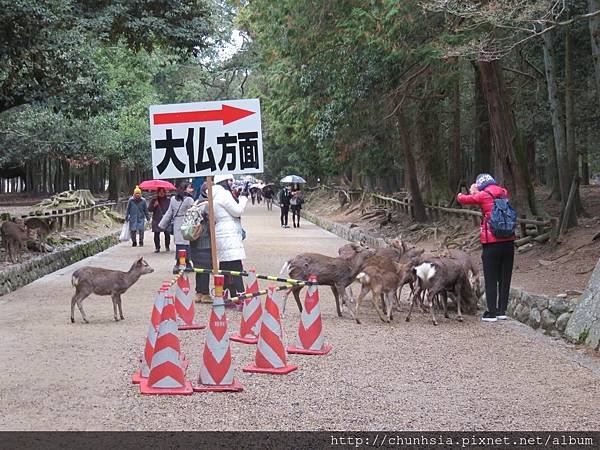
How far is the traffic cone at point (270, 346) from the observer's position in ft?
24.8

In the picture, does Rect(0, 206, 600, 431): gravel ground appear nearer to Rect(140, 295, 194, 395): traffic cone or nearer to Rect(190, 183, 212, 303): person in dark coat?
Rect(140, 295, 194, 395): traffic cone

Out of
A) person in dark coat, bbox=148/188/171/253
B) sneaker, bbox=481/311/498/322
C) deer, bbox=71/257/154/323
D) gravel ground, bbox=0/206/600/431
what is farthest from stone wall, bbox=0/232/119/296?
sneaker, bbox=481/311/498/322

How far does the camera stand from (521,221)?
16359mm

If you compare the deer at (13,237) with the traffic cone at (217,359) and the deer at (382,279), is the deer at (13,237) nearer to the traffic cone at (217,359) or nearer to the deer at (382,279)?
the deer at (382,279)

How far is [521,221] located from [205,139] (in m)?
9.36

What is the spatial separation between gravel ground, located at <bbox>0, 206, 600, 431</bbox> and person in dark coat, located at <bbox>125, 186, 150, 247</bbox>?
1163 centimetres

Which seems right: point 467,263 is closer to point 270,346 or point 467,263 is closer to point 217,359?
point 270,346

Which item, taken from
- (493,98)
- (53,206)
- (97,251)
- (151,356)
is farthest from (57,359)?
(53,206)

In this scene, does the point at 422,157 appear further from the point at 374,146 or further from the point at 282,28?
the point at 282,28

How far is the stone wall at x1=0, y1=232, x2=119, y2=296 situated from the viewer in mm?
14697

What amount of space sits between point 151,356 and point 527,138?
20.8 metres

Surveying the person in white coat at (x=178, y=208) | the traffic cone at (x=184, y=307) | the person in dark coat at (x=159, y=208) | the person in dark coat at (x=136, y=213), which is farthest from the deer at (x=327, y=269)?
the person in dark coat at (x=136, y=213)

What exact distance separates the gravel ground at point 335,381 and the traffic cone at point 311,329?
16 centimetres

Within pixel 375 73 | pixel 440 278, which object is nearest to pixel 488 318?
pixel 440 278
